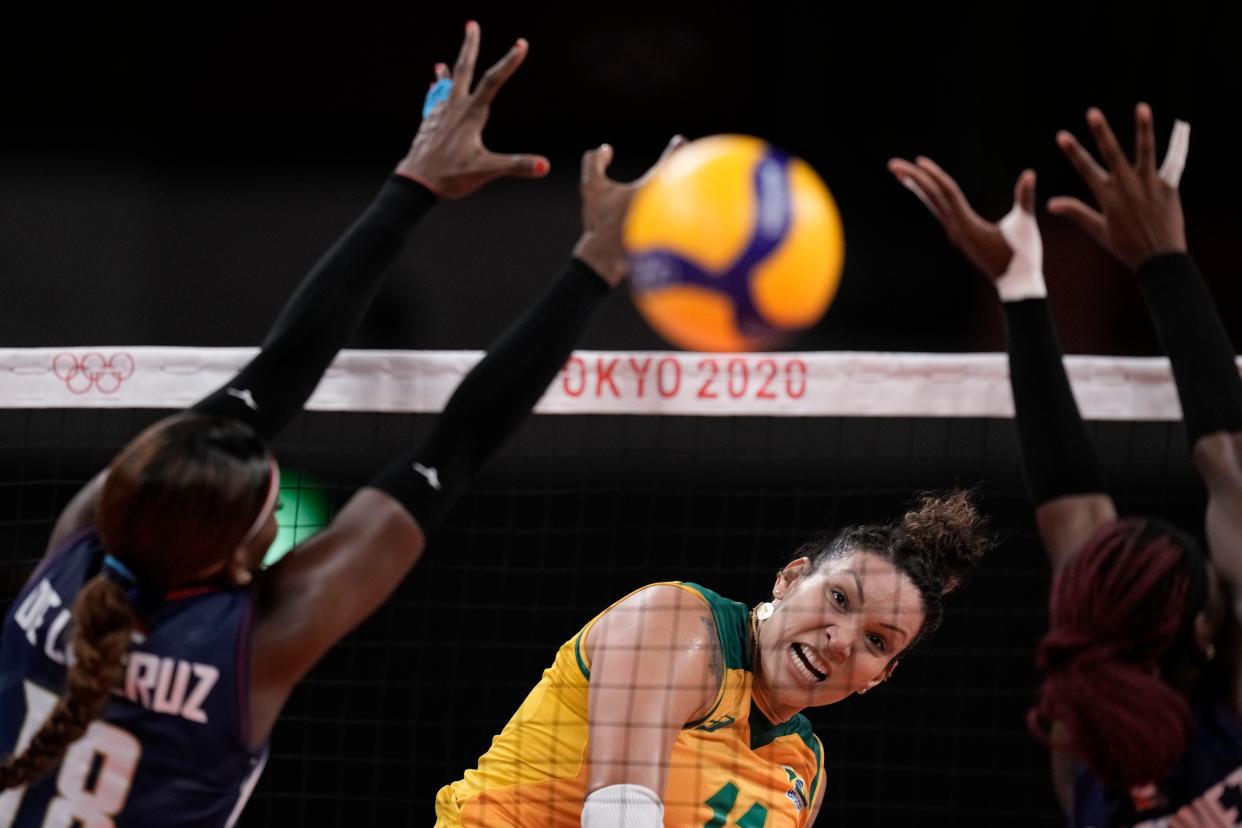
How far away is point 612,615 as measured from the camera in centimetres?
342

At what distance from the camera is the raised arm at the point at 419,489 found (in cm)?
251

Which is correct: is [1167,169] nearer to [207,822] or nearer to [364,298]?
[364,298]

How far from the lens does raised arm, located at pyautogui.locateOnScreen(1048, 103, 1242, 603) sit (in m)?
2.66

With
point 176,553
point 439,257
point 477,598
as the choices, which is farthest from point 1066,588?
point 439,257

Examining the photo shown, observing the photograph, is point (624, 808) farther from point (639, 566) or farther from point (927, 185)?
point (639, 566)

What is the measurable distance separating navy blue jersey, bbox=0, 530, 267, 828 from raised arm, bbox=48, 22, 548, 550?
0.44 metres

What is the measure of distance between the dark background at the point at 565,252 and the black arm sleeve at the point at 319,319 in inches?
123

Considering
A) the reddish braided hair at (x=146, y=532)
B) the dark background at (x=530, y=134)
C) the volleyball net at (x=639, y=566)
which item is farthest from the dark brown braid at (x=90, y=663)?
the dark background at (x=530, y=134)

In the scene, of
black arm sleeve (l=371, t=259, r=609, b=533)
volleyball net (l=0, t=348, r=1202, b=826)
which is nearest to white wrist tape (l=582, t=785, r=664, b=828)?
black arm sleeve (l=371, t=259, r=609, b=533)

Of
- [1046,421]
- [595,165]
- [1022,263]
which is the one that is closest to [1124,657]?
[1046,421]

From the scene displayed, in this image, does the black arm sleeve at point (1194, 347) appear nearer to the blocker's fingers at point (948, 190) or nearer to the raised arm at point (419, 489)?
the blocker's fingers at point (948, 190)

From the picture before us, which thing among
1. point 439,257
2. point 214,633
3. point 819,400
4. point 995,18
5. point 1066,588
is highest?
point 995,18

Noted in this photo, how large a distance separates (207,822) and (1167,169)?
2.19 m

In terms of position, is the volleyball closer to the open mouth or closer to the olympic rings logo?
the open mouth
